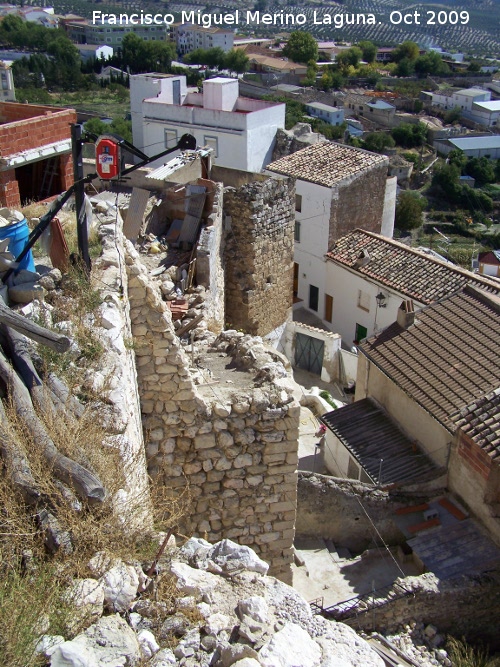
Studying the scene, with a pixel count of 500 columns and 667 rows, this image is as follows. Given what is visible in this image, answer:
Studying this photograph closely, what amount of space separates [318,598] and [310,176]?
559 inches

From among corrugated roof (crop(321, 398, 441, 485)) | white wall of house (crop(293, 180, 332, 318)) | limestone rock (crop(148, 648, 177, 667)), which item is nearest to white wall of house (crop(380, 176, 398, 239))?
white wall of house (crop(293, 180, 332, 318))

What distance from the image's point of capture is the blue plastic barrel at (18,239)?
7145mm

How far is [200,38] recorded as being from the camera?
157000 mm

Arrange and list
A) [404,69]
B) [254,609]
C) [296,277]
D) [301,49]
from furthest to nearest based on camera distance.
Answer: [404,69], [301,49], [296,277], [254,609]

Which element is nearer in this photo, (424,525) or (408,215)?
(424,525)

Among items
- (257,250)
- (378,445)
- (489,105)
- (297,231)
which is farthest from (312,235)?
(489,105)

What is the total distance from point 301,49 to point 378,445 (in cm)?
14212

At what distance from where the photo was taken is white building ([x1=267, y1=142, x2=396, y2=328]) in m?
21.4

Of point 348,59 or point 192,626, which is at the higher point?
point 192,626

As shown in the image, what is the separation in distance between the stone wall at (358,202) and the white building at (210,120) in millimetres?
5518

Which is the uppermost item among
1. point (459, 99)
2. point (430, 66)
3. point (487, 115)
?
point (430, 66)

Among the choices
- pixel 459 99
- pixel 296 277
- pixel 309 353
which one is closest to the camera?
pixel 309 353

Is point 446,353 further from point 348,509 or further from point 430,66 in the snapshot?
point 430,66

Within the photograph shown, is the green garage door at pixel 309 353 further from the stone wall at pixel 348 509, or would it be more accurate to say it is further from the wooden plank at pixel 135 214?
the stone wall at pixel 348 509
